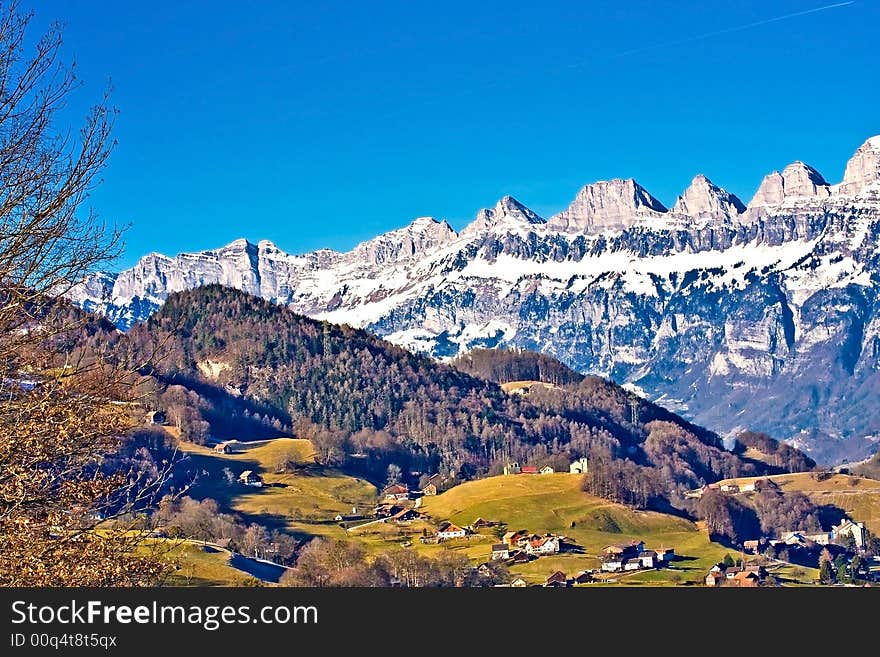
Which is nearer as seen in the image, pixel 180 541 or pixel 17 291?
pixel 17 291

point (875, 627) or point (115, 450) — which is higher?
point (115, 450)

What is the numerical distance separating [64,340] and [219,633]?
20.5 m

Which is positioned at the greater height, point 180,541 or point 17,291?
point 17,291

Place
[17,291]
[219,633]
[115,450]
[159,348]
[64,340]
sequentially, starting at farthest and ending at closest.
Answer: [64,340], [115,450], [159,348], [17,291], [219,633]

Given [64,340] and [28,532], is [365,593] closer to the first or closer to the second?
[28,532]

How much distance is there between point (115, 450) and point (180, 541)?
390cm

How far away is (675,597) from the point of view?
28047mm

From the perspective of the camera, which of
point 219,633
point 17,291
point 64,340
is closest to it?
point 219,633

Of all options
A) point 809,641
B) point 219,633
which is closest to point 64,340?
point 219,633

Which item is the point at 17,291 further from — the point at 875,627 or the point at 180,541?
the point at 875,627

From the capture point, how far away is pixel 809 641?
A: 2683 cm

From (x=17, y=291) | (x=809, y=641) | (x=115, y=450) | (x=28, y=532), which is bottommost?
(x=809, y=641)

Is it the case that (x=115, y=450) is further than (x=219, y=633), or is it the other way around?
(x=115, y=450)

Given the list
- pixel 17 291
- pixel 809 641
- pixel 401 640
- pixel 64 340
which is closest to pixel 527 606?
pixel 401 640
